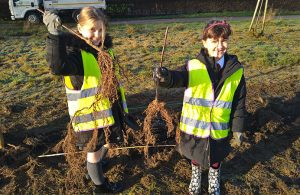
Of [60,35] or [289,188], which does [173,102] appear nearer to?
[289,188]

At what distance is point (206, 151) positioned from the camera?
2.64m

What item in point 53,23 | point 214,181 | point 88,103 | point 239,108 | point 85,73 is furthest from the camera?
point 214,181

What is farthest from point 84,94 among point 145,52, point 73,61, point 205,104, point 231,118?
point 145,52

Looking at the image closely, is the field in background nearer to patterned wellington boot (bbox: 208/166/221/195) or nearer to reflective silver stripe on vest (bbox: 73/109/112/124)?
patterned wellington boot (bbox: 208/166/221/195)

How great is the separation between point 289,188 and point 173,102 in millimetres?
2058

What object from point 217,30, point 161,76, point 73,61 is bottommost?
point 161,76

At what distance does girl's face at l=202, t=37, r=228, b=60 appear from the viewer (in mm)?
2420

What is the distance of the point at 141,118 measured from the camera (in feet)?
13.9

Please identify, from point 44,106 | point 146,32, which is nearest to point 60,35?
point 44,106

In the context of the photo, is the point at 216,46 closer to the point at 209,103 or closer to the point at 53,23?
the point at 209,103

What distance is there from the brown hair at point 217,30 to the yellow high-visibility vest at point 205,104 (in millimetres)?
223

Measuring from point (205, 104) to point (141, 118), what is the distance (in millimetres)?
1760

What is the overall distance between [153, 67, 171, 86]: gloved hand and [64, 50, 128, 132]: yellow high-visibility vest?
424 mm

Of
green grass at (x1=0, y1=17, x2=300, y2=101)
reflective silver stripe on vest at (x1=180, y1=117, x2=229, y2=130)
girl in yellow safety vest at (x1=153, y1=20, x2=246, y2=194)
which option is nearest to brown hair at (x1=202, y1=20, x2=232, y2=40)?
girl in yellow safety vest at (x1=153, y1=20, x2=246, y2=194)
